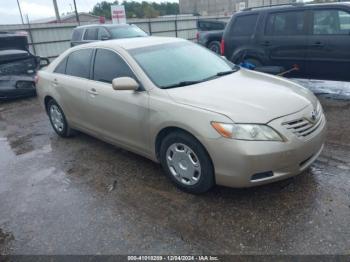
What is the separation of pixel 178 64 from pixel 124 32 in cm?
794

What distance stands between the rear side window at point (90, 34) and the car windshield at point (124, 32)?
2.68 feet

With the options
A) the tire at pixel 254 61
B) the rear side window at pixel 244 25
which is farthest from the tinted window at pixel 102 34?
the tire at pixel 254 61

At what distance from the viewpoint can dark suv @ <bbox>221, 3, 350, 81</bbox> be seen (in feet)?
19.7

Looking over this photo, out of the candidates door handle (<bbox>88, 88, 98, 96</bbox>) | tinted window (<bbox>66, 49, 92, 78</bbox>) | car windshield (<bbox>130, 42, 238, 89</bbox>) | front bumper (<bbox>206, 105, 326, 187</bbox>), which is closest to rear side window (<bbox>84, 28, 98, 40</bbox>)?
tinted window (<bbox>66, 49, 92, 78</bbox>)

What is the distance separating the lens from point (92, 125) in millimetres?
4539

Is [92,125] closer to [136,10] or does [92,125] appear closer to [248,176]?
[248,176]

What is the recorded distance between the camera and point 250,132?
2900 mm

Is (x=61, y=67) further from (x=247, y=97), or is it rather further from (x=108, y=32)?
(x=108, y=32)

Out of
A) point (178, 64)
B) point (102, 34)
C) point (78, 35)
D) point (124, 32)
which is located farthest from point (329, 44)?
point (78, 35)

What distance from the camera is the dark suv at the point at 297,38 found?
19.7 ft

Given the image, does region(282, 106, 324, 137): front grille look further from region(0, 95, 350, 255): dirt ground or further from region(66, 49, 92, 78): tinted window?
region(66, 49, 92, 78): tinted window

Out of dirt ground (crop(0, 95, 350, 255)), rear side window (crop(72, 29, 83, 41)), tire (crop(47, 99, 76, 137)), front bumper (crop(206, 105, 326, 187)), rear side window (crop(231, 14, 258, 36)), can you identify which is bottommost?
dirt ground (crop(0, 95, 350, 255))

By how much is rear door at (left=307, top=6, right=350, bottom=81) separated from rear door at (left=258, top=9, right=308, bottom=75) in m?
0.16

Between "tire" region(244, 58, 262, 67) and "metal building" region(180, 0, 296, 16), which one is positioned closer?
"tire" region(244, 58, 262, 67)
